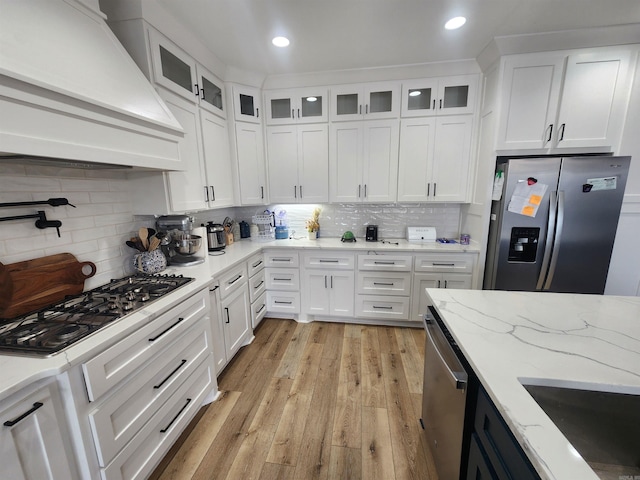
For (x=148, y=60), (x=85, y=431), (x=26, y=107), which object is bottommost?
(x=85, y=431)

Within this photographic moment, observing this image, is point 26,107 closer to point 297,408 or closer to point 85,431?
point 85,431

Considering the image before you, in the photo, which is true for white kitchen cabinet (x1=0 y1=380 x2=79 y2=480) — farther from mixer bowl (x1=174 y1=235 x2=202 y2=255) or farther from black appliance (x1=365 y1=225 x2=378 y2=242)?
black appliance (x1=365 y1=225 x2=378 y2=242)

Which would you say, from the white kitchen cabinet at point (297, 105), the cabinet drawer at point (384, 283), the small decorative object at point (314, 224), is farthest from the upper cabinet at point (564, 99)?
the small decorative object at point (314, 224)

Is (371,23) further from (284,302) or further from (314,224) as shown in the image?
(284,302)

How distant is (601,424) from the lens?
2.71 ft

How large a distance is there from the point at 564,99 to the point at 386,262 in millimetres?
2078

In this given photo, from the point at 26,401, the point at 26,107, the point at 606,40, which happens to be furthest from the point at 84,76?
the point at 606,40

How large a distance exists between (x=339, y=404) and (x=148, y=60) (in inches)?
105

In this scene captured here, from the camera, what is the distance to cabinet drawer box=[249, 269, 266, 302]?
2553 mm

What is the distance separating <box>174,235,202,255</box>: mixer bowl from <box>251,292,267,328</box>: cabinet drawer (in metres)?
0.86

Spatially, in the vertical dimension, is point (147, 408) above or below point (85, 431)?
below

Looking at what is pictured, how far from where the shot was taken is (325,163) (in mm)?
2906

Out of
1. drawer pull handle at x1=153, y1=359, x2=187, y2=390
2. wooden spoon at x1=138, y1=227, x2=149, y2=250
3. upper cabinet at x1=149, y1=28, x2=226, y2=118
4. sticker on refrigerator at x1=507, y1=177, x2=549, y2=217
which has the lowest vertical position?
drawer pull handle at x1=153, y1=359, x2=187, y2=390

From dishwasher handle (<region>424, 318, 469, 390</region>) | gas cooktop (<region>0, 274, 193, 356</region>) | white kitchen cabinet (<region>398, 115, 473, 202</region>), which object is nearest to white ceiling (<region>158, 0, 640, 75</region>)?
white kitchen cabinet (<region>398, 115, 473, 202</region>)
